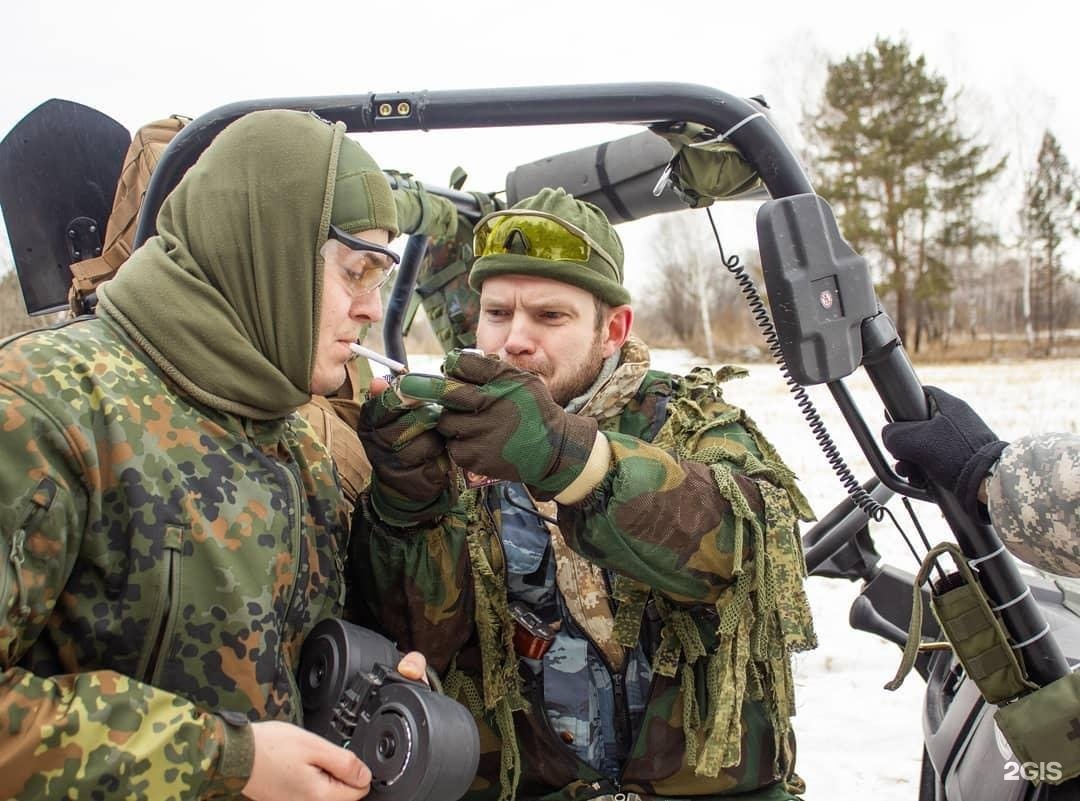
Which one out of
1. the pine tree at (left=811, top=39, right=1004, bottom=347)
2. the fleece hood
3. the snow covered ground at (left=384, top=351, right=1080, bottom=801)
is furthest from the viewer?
the pine tree at (left=811, top=39, right=1004, bottom=347)

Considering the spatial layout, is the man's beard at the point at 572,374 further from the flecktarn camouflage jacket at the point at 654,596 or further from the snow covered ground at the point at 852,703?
the snow covered ground at the point at 852,703

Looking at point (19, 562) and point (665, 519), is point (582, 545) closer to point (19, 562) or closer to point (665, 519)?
point (665, 519)

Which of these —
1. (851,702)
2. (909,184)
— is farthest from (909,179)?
(851,702)

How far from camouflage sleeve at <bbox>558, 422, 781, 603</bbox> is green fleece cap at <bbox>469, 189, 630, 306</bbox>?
499 mm

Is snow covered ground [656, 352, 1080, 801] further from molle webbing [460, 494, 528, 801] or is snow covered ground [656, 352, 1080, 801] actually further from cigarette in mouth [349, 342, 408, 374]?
cigarette in mouth [349, 342, 408, 374]

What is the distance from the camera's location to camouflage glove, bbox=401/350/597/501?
5.62 feet

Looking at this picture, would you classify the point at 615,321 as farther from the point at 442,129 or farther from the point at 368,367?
the point at 368,367

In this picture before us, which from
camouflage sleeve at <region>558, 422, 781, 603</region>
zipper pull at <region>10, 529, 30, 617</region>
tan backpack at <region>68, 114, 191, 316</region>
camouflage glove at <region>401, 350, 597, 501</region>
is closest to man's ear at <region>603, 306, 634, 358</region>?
camouflage sleeve at <region>558, 422, 781, 603</region>

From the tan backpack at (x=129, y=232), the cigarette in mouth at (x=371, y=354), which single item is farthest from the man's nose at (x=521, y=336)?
the tan backpack at (x=129, y=232)

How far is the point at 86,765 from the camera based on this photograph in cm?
115

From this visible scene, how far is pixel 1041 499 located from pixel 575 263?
1.14m

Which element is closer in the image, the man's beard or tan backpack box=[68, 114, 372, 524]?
the man's beard

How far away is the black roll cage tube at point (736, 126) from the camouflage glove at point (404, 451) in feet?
1.99

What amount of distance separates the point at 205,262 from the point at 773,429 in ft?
39.0
